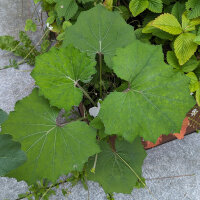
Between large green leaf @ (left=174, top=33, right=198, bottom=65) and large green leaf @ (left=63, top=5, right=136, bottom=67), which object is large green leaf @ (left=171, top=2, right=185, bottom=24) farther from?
large green leaf @ (left=63, top=5, right=136, bottom=67)

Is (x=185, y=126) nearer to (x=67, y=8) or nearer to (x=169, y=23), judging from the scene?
(x=169, y=23)

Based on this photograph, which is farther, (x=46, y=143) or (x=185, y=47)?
Result: (x=185, y=47)

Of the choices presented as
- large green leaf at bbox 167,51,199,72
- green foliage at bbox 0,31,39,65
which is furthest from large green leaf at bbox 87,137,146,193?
green foliage at bbox 0,31,39,65

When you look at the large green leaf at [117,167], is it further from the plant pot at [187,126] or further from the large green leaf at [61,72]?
the large green leaf at [61,72]

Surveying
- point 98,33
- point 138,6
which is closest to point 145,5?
point 138,6

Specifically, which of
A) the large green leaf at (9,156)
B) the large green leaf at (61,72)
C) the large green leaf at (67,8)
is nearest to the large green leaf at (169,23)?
the large green leaf at (61,72)

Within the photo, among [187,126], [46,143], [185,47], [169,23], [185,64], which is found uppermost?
[169,23]
